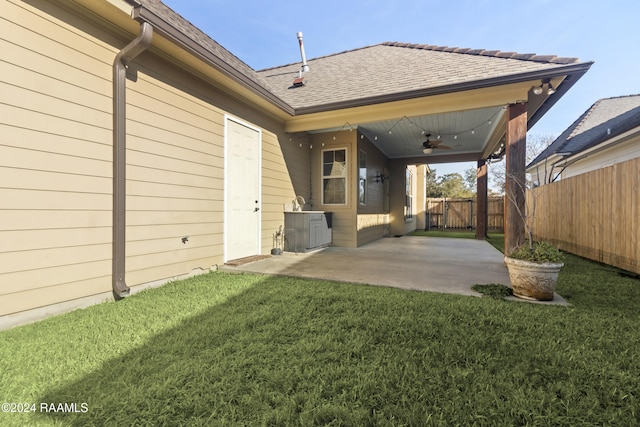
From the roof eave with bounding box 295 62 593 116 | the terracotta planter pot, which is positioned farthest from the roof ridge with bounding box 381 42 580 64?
the terracotta planter pot

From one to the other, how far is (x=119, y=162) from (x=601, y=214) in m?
7.38

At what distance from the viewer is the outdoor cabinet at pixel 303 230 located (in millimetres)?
5812

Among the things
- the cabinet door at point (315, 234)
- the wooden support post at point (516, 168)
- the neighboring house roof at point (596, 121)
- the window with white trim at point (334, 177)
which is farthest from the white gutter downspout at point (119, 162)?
the neighboring house roof at point (596, 121)

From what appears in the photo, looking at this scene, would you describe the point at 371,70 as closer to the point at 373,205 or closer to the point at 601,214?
the point at 373,205

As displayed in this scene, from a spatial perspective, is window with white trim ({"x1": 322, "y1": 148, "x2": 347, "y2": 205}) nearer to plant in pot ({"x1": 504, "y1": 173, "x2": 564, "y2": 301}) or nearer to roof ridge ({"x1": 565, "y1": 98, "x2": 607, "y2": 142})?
plant in pot ({"x1": 504, "y1": 173, "x2": 564, "y2": 301})

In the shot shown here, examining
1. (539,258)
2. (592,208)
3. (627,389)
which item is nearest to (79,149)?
(627,389)

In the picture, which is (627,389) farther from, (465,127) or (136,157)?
(465,127)

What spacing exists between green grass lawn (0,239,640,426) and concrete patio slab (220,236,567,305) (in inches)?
25.4

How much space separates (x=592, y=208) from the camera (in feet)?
16.5

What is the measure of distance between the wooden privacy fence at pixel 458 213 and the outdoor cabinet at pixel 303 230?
10.1m

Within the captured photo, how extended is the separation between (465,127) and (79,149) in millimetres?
7164

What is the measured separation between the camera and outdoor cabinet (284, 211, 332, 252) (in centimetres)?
581

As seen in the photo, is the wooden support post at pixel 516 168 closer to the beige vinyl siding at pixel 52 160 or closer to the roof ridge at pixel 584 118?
the beige vinyl siding at pixel 52 160

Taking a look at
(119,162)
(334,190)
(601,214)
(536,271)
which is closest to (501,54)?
(601,214)
